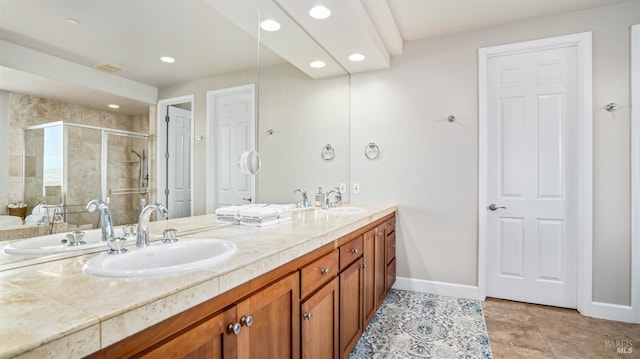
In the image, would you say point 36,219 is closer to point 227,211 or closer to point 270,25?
point 227,211

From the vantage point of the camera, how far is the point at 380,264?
2480mm

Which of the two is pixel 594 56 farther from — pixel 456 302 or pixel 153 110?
pixel 153 110

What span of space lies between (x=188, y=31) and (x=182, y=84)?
0.27m

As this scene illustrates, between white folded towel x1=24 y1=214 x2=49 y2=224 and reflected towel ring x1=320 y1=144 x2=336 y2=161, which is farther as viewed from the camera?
reflected towel ring x1=320 y1=144 x2=336 y2=161

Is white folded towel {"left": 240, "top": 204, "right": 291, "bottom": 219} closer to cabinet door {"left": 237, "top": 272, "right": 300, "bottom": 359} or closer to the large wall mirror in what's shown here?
the large wall mirror

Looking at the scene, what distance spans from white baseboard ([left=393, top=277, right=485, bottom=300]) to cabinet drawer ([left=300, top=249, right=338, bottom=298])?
1.72 meters

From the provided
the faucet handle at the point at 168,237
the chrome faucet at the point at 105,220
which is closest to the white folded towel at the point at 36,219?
the chrome faucet at the point at 105,220

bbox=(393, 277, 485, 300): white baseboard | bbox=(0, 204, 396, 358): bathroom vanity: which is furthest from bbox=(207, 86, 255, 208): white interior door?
bbox=(393, 277, 485, 300): white baseboard

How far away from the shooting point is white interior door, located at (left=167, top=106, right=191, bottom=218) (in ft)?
4.73

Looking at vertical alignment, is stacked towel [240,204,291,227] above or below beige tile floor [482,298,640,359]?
above

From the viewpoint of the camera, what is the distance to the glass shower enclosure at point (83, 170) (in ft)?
3.16

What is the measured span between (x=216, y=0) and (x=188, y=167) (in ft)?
3.00

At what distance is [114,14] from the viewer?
115cm

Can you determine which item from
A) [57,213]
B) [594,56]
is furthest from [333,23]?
[594,56]
